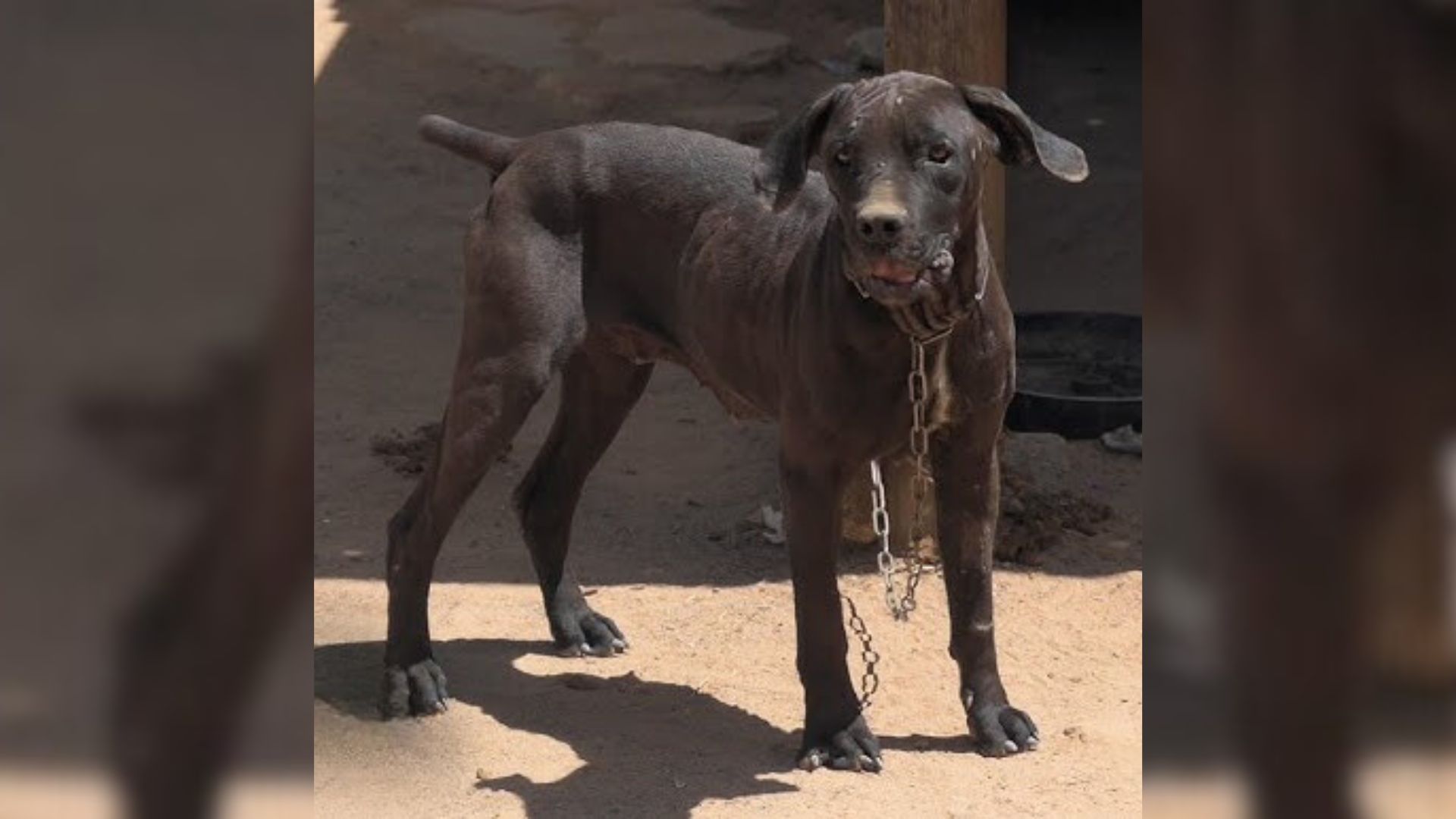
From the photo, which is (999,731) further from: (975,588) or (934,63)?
(934,63)

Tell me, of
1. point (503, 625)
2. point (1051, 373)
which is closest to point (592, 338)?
point (503, 625)

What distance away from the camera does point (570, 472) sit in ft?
21.7

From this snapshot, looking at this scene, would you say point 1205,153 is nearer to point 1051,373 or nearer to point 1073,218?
point 1051,373

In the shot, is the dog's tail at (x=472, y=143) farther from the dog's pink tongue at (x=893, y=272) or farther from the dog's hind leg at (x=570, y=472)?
the dog's pink tongue at (x=893, y=272)

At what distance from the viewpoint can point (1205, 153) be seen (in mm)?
1054

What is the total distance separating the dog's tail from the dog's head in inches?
58.1

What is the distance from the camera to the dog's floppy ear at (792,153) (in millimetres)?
5246

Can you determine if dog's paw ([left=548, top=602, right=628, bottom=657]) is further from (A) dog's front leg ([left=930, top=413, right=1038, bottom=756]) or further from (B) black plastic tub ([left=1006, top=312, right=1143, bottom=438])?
(B) black plastic tub ([left=1006, top=312, right=1143, bottom=438])

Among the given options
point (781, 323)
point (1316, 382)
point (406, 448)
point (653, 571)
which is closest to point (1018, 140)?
point (781, 323)

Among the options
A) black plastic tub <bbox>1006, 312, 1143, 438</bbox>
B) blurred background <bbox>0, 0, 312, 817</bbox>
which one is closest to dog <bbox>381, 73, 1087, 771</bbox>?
black plastic tub <bbox>1006, 312, 1143, 438</bbox>

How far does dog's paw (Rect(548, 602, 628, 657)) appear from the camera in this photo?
21.9 feet

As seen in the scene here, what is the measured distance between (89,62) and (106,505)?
0.78 ft

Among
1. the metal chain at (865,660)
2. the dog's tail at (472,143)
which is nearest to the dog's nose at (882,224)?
the metal chain at (865,660)

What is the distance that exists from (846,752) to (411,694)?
1.39 metres
